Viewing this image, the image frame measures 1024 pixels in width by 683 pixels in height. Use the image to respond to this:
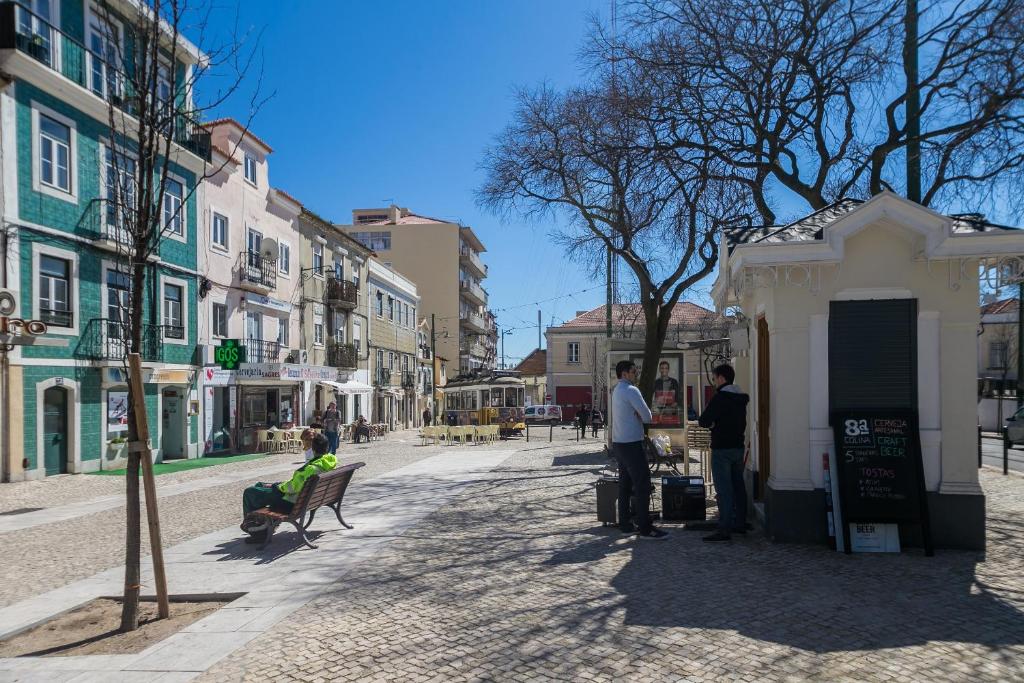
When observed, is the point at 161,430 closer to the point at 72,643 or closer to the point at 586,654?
the point at 72,643

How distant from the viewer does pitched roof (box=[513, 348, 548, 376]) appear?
78.2 metres

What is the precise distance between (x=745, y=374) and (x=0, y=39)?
16549mm

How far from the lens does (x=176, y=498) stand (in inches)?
508

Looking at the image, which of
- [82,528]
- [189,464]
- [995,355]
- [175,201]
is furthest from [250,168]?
[995,355]

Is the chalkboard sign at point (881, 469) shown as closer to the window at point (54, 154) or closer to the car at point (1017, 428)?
the window at point (54, 154)

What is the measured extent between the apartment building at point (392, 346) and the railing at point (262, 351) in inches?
425

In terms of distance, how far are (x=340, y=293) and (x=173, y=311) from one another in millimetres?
12160

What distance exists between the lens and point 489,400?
3841 centimetres

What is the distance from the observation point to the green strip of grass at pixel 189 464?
18.5 m

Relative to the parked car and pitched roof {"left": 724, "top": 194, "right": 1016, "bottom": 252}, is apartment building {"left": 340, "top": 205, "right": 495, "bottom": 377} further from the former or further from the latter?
pitched roof {"left": 724, "top": 194, "right": 1016, "bottom": 252}

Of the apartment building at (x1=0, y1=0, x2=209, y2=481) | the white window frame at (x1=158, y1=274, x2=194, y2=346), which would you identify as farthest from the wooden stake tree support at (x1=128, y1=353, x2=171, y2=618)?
the white window frame at (x1=158, y1=274, x2=194, y2=346)

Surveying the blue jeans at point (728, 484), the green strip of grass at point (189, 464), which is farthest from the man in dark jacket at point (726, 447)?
the green strip of grass at point (189, 464)

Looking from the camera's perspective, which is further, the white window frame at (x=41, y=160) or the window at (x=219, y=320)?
the window at (x=219, y=320)

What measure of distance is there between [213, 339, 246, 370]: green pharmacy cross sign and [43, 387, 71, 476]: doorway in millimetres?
6305
